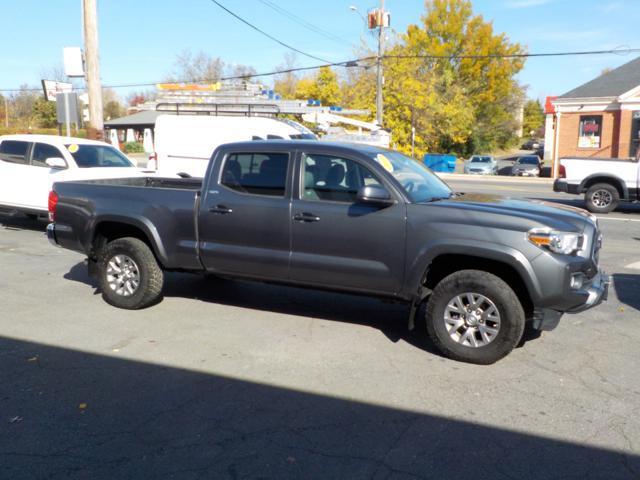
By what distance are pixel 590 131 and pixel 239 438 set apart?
118ft

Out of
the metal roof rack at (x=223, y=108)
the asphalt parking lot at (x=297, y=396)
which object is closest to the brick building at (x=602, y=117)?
the metal roof rack at (x=223, y=108)

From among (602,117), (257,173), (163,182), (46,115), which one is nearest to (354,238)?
(257,173)

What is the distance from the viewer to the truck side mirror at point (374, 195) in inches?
217

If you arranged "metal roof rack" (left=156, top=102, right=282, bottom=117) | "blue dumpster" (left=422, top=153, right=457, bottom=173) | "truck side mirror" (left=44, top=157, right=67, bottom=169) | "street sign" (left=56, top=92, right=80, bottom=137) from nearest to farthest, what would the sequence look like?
"truck side mirror" (left=44, top=157, right=67, bottom=169) → "street sign" (left=56, top=92, right=80, bottom=137) → "metal roof rack" (left=156, top=102, right=282, bottom=117) → "blue dumpster" (left=422, top=153, right=457, bottom=173)

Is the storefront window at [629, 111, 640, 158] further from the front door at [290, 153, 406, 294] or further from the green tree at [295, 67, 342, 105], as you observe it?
the front door at [290, 153, 406, 294]

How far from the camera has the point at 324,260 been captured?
19.4 ft

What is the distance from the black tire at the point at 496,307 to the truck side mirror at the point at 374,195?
2.80ft

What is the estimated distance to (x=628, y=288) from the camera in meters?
8.11

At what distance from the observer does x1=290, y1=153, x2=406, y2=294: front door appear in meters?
5.66

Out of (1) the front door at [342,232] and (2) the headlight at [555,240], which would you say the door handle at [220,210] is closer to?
(1) the front door at [342,232]

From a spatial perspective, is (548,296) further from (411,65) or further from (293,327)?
(411,65)

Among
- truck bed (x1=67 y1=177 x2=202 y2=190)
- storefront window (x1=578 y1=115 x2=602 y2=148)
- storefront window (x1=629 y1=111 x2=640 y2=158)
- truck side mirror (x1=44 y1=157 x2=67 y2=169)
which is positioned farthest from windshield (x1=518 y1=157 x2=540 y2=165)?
truck bed (x1=67 y1=177 x2=202 y2=190)

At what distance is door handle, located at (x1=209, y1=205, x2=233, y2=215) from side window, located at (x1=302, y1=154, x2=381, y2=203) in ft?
2.65

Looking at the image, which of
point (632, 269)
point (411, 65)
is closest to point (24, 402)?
point (632, 269)
